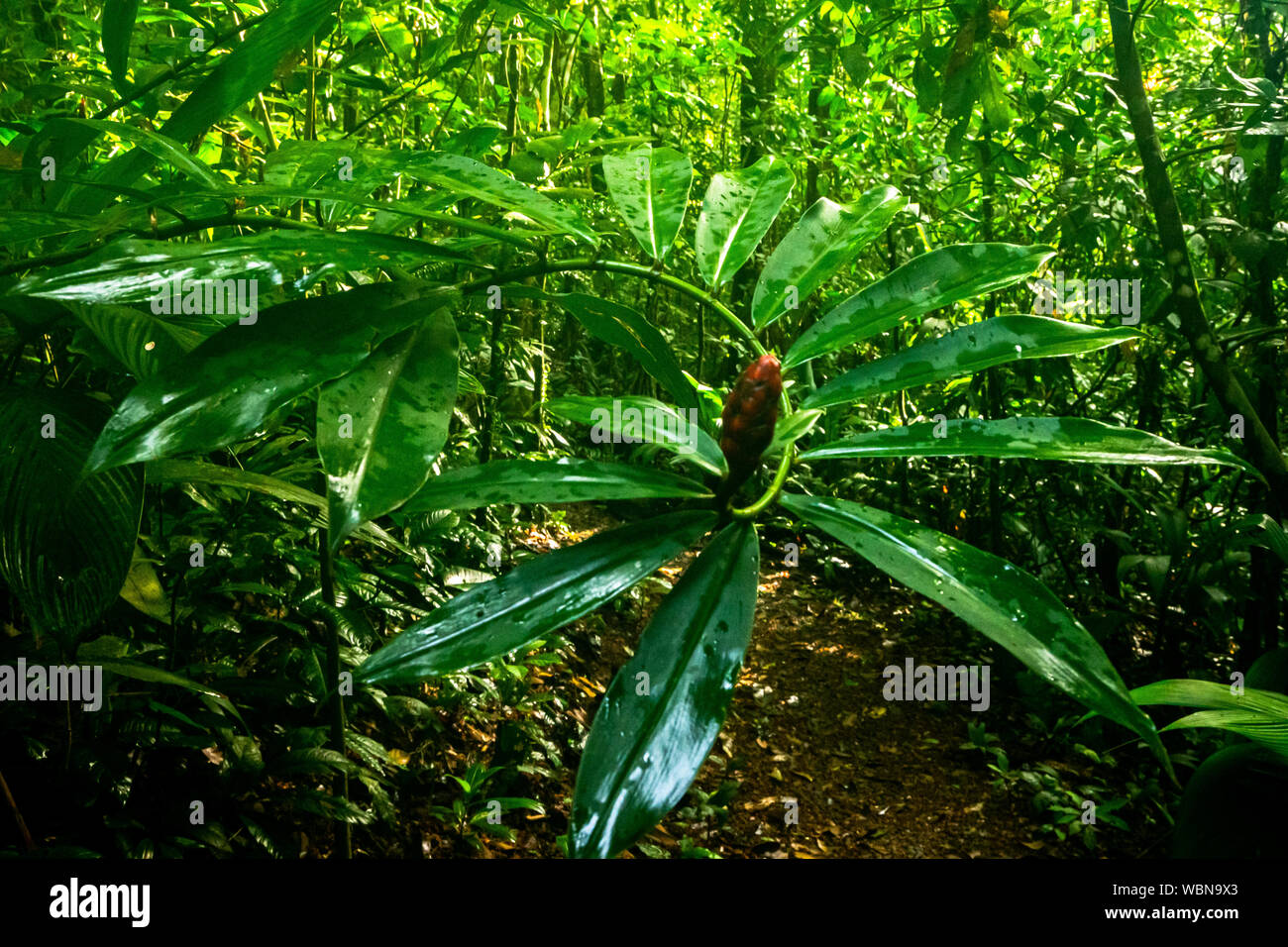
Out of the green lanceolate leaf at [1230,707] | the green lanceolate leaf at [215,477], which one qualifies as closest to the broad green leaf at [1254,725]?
the green lanceolate leaf at [1230,707]

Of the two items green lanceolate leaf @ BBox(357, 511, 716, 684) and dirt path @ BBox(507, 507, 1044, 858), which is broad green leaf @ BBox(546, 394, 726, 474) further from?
dirt path @ BBox(507, 507, 1044, 858)

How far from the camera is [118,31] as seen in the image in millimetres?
566

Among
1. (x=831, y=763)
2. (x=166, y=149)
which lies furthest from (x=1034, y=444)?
(x=831, y=763)

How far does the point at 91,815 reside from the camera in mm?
1225

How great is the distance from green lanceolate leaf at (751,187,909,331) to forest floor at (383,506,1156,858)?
1339 millimetres

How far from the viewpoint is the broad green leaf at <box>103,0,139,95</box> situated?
56 cm

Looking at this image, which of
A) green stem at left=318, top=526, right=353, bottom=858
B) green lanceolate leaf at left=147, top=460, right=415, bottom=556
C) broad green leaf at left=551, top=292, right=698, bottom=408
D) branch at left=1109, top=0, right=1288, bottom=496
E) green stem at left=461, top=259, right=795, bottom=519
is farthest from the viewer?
branch at left=1109, top=0, right=1288, bottom=496

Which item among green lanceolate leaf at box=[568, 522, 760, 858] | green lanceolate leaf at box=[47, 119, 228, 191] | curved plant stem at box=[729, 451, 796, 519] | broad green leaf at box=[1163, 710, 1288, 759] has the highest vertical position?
green lanceolate leaf at box=[47, 119, 228, 191]

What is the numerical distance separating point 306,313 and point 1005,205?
346 centimetres

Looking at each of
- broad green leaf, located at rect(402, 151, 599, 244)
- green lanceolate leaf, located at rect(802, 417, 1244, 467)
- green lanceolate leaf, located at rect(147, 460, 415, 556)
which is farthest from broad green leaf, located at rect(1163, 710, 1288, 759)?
green lanceolate leaf, located at rect(147, 460, 415, 556)

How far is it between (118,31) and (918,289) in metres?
0.56

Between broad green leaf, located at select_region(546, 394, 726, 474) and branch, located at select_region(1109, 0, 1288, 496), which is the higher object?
branch, located at select_region(1109, 0, 1288, 496)

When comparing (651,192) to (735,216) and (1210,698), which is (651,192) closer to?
(735,216)
